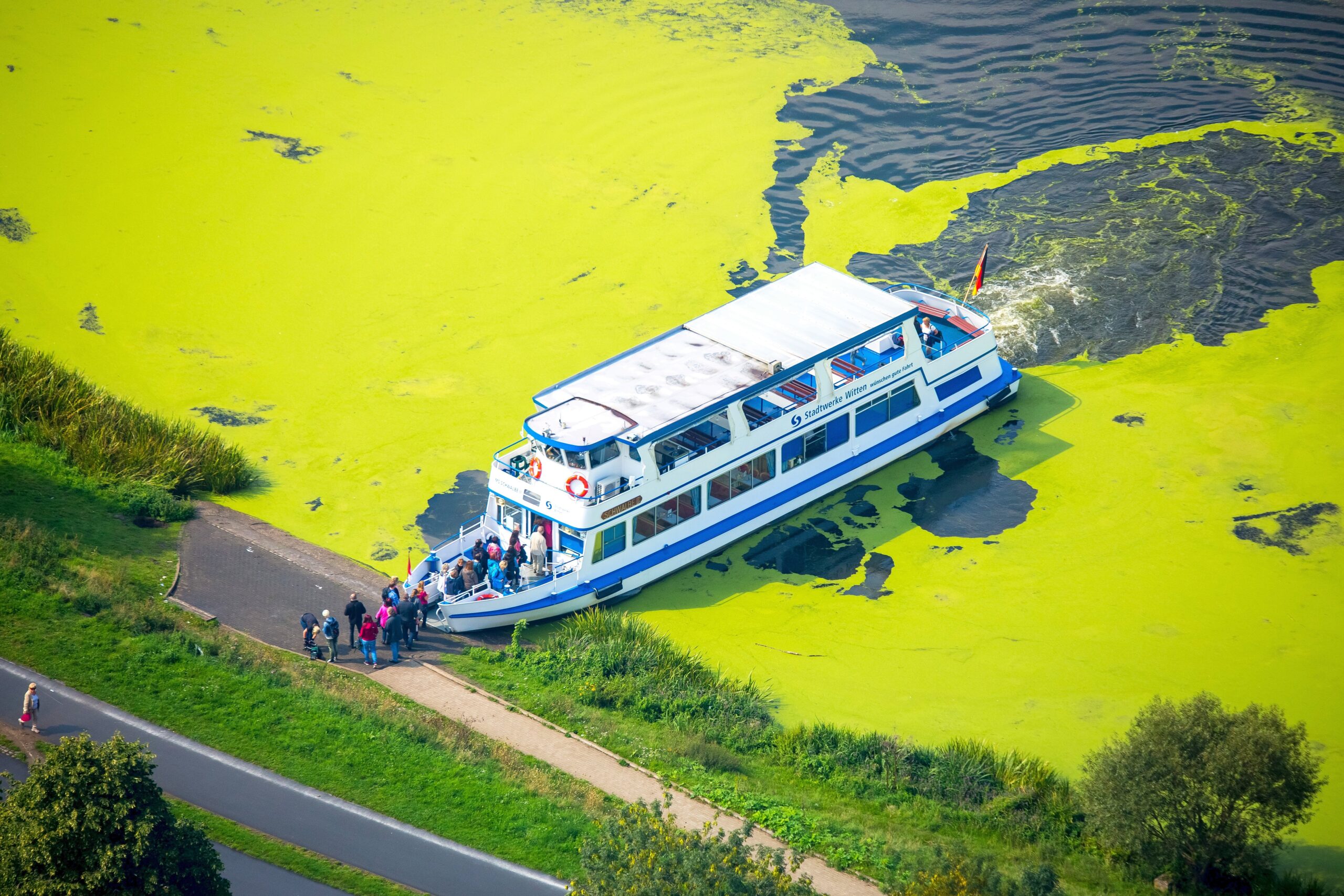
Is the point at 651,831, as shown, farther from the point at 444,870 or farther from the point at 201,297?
the point at 201,297

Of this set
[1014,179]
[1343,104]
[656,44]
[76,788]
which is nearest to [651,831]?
[76,788]

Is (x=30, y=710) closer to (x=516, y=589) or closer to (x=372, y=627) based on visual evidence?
(x=372, y=627)

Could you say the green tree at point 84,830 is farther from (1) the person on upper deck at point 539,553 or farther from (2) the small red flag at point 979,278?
(2) the small red flag at point 979,278

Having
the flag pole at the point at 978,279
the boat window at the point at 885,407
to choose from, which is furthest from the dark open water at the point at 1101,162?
the boat window at the point at 885,407

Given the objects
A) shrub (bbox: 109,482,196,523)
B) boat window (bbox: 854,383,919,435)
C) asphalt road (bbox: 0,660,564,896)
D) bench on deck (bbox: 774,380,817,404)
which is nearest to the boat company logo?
bench on deck (bbox: 774,380,817,404)

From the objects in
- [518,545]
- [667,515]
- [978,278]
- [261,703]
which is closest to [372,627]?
[261,703]

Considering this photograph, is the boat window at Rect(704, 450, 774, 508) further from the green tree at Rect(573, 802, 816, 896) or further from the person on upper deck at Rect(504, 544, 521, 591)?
the green tree at Rect(573, 802, 816, 896)
